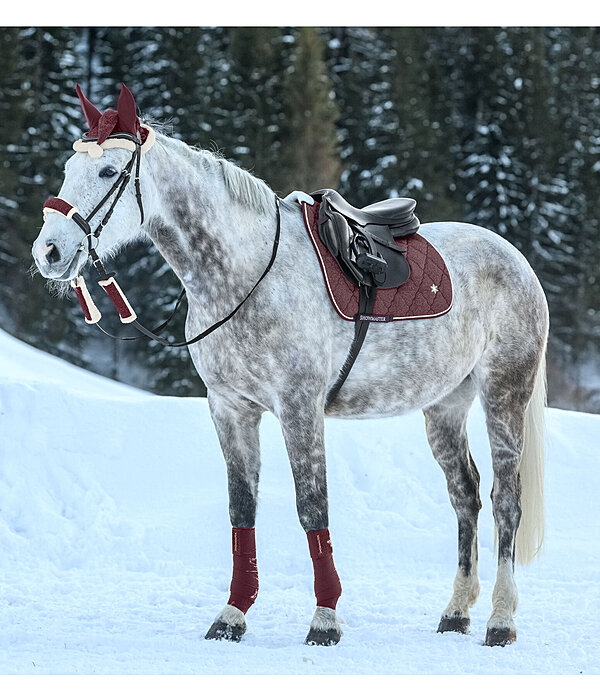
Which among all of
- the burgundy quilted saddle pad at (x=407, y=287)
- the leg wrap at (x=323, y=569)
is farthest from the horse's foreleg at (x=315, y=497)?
the burgundy quilted saddle pad at (x=407, y=287)

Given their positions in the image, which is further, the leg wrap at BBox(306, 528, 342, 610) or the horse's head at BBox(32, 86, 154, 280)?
the leg wrap at BBox(306, 528, 342, 610)

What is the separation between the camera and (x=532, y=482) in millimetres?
5051

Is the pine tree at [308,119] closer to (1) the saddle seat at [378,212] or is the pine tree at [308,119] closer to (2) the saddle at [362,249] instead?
(1) the saddle seat at [378,212]

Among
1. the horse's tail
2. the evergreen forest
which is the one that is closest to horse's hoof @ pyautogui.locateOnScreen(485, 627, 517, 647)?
the horse's tail

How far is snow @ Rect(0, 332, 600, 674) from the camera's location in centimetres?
428

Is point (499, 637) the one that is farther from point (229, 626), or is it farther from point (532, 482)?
point (229, 626)

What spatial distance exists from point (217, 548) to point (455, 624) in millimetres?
2257

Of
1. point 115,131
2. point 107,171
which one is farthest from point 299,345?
point 115,131

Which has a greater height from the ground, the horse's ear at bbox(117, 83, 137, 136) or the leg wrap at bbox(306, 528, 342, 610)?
the horse's ear at bbox(117, 83, 137, 136)

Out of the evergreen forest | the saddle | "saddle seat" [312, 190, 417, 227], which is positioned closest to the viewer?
the saddle

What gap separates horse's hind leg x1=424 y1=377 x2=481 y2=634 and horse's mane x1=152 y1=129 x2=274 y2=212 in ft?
5.29

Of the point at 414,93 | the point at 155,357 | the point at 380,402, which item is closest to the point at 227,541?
the point at 380,402

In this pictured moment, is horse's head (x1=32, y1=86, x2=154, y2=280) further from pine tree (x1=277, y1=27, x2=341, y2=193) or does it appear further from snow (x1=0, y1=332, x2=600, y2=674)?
pine tree (x1=277, y1=27, x2=341, y2=193)

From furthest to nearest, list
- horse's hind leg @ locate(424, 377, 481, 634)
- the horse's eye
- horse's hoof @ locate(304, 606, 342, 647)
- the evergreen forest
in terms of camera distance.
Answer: the evergreen forest → horse's hind leg @ locate(424, 377, 481, 634) → horse's hoof @ locate(304, 606, 342, 647) → the horse's eye
